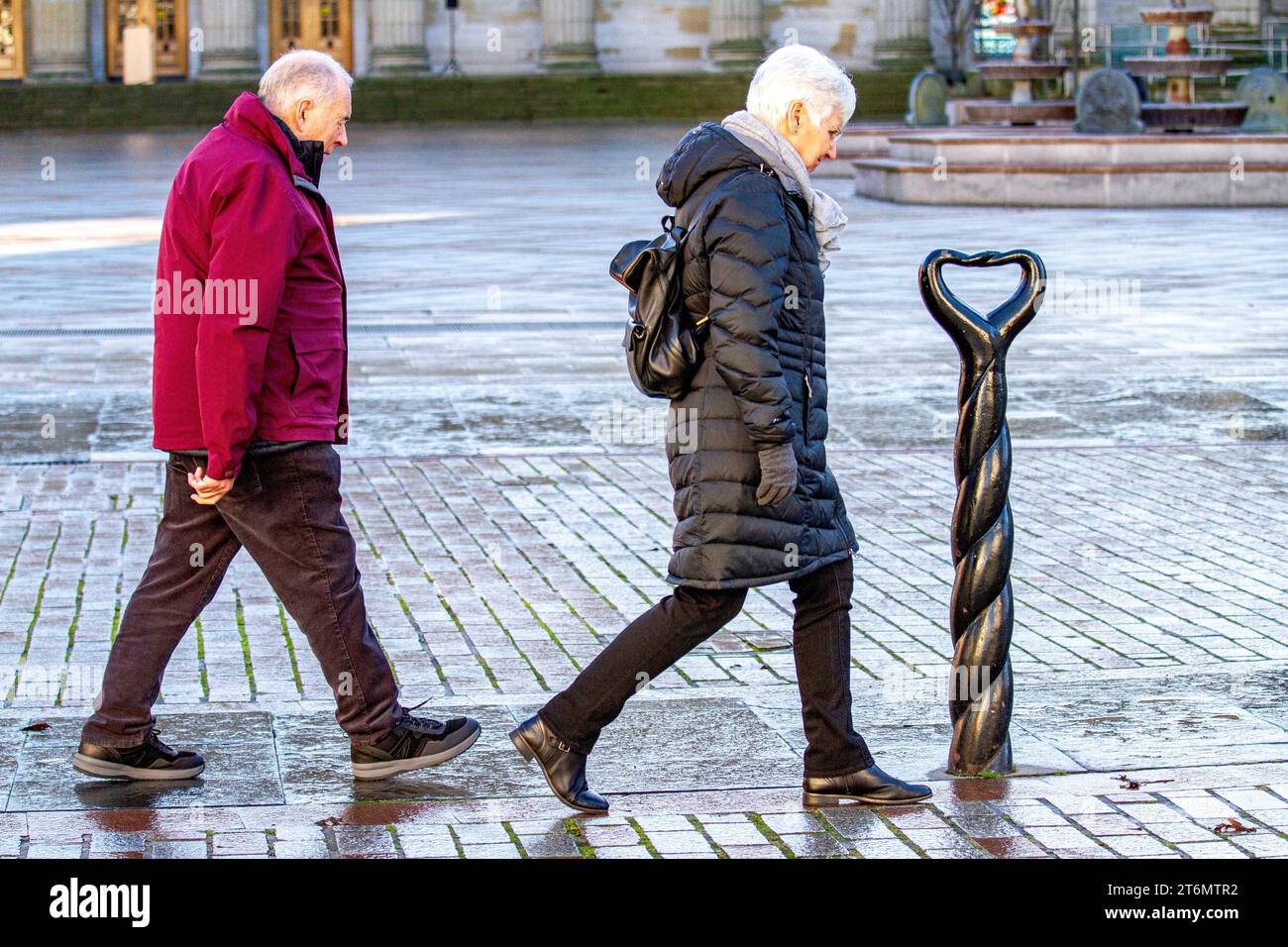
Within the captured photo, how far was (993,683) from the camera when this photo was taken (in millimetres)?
5434

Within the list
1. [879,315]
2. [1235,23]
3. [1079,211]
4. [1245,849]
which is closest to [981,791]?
Answer: [1245,849]

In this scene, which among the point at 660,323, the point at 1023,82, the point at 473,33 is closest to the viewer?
the point at 660,323

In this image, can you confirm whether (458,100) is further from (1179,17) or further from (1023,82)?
(1179,17)

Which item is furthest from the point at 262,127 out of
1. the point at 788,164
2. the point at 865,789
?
the point at 865,789

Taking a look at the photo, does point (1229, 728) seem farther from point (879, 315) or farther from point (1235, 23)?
point (1235, 23)

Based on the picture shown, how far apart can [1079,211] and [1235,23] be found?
2683cm

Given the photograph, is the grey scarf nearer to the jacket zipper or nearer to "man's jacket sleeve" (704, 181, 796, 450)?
"man's jacket sleeve" (704, 181, 796, 450)

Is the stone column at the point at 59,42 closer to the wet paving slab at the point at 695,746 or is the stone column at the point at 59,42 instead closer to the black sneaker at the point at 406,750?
the wet paving slab at the point at 695,746

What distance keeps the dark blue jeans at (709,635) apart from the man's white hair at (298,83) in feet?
4.99

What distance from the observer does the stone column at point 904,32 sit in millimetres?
49531

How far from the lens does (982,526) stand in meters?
5.44

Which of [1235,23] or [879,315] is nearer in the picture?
[879,315]

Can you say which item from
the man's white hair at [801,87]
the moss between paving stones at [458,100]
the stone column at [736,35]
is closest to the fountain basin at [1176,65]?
the moss between paving stones at [458,100]

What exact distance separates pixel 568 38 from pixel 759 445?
150ft
